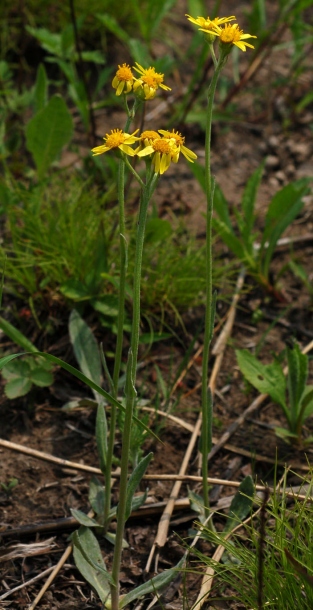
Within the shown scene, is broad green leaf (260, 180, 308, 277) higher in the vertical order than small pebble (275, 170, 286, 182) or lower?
higher

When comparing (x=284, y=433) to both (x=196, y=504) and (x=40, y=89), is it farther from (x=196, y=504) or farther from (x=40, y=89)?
(x=40, y=89)

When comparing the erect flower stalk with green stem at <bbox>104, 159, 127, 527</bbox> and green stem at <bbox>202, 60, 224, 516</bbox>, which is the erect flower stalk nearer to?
green stem at <bbox>202, 60, 224, 516</bbox>

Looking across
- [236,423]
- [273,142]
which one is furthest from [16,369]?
[273,142]

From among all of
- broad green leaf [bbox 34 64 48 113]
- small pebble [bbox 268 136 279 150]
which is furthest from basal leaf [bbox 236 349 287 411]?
small pebble [bbox 268 136 279 150]

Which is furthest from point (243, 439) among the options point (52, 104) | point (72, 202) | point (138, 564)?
point (52, 104)

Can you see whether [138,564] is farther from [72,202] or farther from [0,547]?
[72,202]
